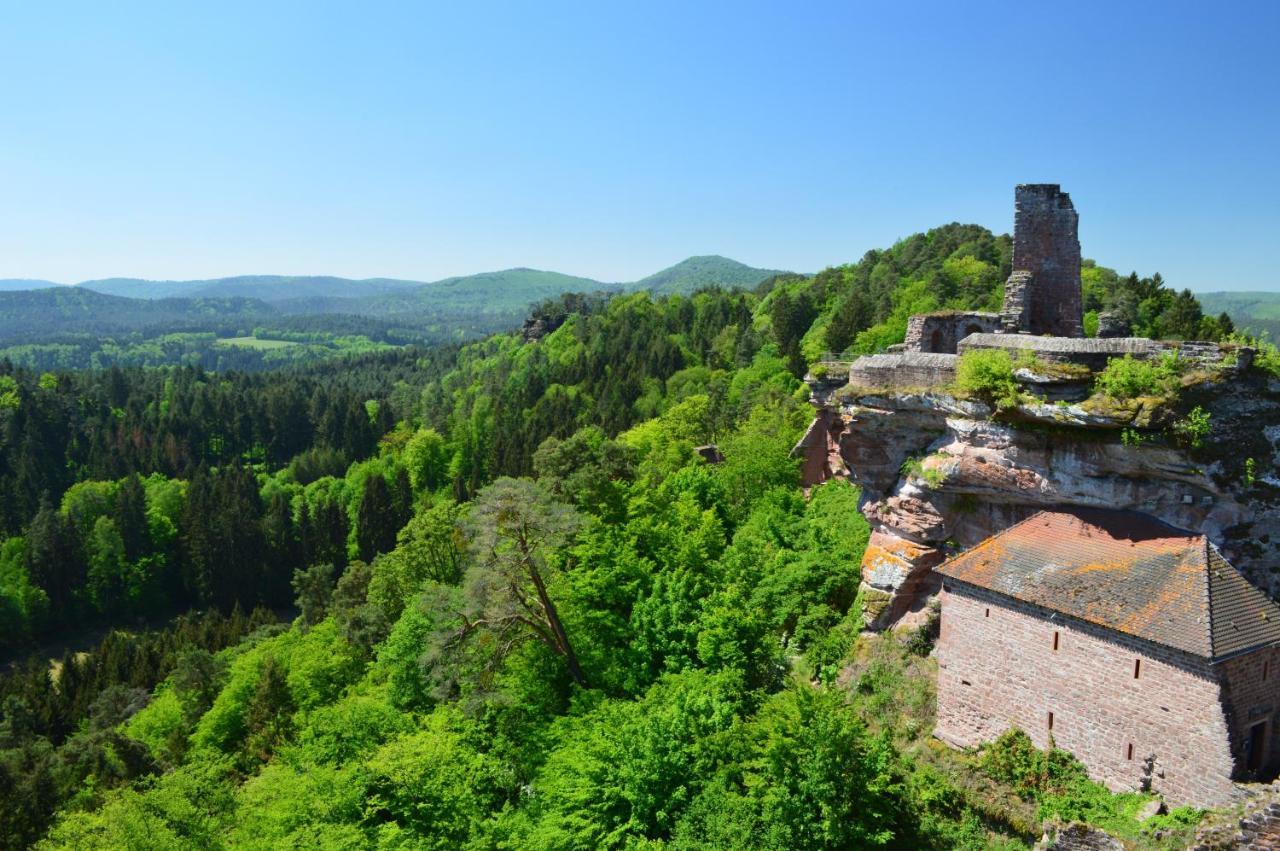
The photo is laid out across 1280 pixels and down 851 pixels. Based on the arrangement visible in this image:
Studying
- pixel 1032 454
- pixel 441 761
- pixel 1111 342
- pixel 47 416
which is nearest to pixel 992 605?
pixel 1032 454

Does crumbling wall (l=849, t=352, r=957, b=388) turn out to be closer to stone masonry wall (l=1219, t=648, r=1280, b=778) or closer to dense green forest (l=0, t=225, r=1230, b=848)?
dense green forest (l=0, t=225, r=1230, b=848)

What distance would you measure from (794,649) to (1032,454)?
8901 mm

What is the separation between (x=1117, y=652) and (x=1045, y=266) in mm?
11556

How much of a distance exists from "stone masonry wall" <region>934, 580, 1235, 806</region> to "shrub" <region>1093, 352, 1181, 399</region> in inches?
188

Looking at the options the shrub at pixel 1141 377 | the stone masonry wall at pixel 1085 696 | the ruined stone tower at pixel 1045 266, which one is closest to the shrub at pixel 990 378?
the shrub at pixel 1141 377

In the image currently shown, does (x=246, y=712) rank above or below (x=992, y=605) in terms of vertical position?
below

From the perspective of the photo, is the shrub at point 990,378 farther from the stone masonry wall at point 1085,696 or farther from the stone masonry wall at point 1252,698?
the stone masonry wall at point 1252,698

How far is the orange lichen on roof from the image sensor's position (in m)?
13.7

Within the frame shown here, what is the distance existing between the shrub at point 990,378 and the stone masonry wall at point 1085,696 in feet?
13.8

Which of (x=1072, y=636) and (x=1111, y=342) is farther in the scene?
(x=1111, y=342)

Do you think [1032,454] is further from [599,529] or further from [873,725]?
[599,529]

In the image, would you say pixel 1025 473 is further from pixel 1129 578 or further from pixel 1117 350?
pixel 1117 350

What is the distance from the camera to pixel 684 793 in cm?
1695

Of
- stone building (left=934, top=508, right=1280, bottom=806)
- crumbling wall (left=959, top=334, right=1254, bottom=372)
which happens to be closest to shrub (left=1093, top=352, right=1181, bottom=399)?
crumbling wall (left=959, top=334, right=1254, bottom=372)
